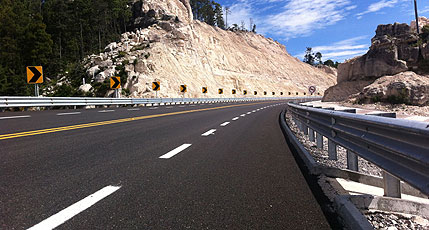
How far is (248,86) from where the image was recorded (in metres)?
76.8

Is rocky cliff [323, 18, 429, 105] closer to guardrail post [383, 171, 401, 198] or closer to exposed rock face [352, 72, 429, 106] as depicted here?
exposed rock face [352, 72, 429, 106]

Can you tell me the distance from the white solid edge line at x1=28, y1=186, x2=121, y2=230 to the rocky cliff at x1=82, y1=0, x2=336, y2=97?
39826 mm

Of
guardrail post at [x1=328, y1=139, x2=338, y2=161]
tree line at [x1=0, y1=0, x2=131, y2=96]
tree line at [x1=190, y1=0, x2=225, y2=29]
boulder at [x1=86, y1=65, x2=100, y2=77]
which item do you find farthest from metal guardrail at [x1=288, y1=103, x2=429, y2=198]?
tree line at [x1=190, y1=0, x2=225, y2=29]

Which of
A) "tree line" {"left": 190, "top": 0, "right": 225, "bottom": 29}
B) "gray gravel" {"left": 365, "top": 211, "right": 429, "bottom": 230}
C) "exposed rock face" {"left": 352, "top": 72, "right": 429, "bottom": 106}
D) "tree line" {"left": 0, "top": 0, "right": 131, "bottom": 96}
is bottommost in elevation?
"gray gravel" {"left": 365, "top": 211, "right": 429, "bottom": 230}

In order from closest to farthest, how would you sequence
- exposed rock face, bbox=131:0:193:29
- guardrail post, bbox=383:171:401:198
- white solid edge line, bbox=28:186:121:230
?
white solid edge line, bbox=28:186:121:230
guardrail post, bbox=383:171:401:198
exposed rock face, bbox=131:0:193:29

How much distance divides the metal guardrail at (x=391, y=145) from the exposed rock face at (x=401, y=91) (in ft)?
72.1

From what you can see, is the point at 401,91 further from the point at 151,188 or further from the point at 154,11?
the point at 154,11

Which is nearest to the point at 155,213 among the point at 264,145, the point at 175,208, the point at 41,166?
the point at 175,208

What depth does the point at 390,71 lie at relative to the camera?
97.6 feet

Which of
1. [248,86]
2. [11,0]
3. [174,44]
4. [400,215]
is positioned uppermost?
[11,0]

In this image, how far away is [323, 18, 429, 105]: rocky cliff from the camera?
23.2m

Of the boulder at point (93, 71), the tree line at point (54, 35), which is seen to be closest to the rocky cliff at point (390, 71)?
the boulder at point (93, 71)

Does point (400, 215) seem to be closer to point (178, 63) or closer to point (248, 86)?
point (178, 63)

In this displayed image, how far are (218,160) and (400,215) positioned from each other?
9.81 ft
